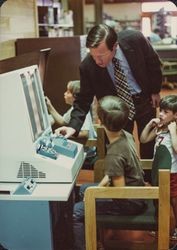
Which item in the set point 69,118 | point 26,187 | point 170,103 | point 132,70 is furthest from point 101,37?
point 69,118

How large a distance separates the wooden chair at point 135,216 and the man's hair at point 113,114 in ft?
0.98

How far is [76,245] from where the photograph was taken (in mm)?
2193

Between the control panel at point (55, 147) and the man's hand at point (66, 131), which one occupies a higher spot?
the control panel at point (55, 147)

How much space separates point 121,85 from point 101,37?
40 cm

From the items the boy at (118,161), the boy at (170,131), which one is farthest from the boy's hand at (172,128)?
the boy at (118,161)

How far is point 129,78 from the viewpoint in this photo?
228 cm

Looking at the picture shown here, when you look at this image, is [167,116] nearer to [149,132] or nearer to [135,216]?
[149,132]

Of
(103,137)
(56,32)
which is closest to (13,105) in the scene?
(103,137)

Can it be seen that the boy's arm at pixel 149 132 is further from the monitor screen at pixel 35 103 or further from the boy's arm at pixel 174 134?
the monitor screen at pixel 35 103

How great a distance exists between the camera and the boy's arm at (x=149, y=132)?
2.22 meters

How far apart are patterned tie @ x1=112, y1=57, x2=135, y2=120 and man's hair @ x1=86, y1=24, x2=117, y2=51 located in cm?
24

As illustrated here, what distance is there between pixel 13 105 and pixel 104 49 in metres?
0.60

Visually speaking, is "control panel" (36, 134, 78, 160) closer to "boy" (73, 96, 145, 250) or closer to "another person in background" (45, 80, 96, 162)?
"boy" (73, 96, 145, 250)

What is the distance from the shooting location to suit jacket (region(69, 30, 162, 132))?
2.24 meters
